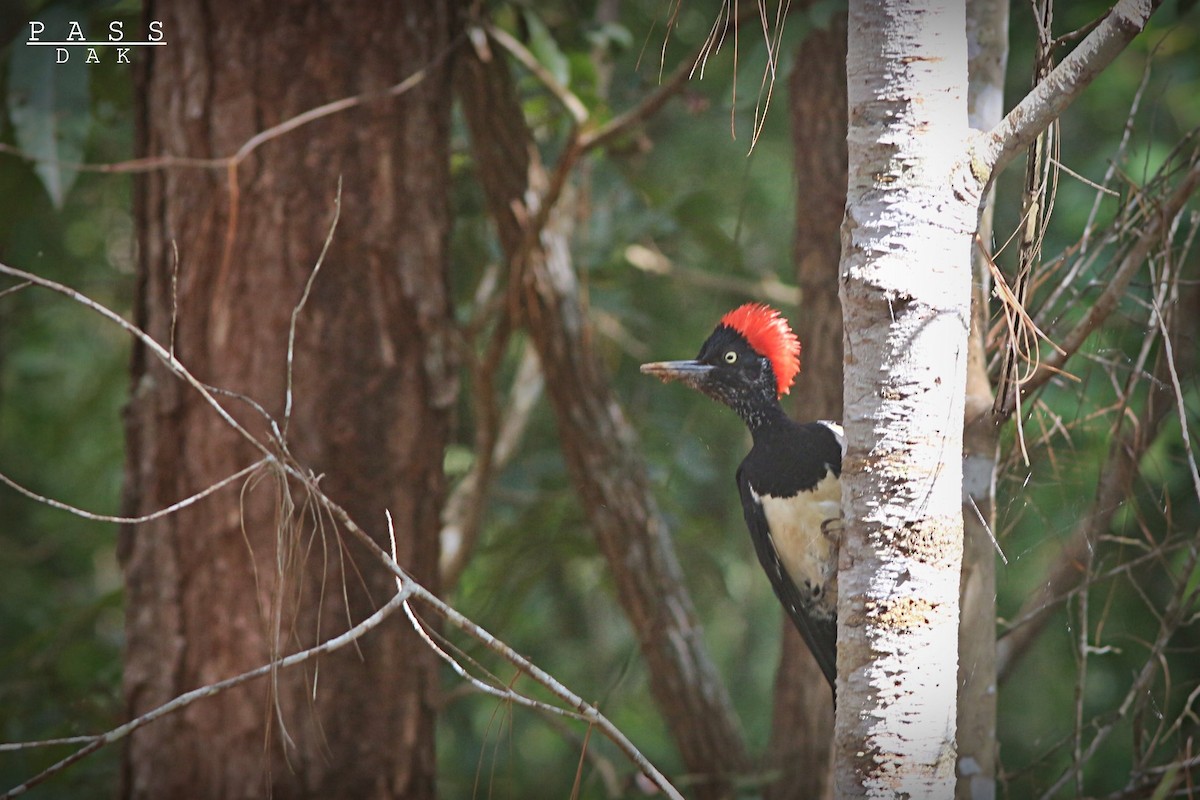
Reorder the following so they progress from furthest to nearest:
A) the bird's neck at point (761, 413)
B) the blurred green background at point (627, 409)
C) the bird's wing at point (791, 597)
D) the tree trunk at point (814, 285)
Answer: the tree trunk at point (814, 285) < the blurred green background at point (627, 409) < the bird's wing at point (791, 597) < the bird's neck at point (761, 413)

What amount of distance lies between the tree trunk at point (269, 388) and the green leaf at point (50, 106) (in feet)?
0.74

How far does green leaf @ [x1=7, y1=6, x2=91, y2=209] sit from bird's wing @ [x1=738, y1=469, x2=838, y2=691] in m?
1.68

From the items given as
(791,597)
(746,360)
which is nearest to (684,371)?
(746,360)

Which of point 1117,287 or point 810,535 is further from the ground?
point 1117,287

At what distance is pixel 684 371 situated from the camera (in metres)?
1.92

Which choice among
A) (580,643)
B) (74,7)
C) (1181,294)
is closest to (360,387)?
(74,7)

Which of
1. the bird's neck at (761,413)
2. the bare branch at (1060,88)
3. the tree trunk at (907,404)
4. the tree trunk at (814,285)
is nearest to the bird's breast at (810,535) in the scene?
the bird's neck at (761,413)

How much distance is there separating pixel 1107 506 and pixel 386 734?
1.74m

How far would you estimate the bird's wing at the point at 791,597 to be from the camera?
2283mm

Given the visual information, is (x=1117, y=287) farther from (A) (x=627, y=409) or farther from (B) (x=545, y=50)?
(A) (x=627, y=409)

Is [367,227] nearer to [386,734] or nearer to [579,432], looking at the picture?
[579,432]

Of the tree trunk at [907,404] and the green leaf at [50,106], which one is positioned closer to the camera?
the tree trunk at [907,404]

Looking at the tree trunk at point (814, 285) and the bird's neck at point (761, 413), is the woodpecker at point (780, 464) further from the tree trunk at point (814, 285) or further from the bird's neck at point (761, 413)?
the tree trunk at point (814, 285)

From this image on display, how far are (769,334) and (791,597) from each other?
700 millimetres
